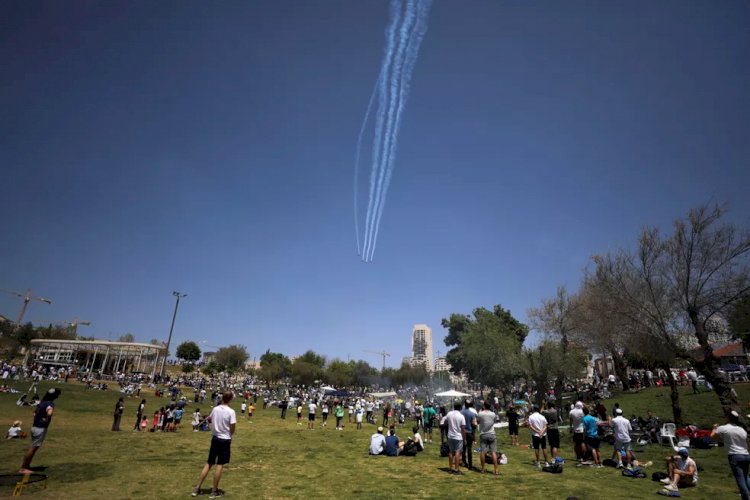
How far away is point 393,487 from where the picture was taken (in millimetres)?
9289

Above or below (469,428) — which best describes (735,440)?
above

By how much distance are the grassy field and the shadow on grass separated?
0.02 metres

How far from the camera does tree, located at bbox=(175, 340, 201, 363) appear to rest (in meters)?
115

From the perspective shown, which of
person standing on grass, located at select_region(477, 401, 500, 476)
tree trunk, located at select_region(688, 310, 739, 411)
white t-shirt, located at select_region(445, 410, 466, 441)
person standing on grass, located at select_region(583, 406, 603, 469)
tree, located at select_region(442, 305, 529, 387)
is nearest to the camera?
white t-shirt, located at select_region(445, 410, 466, 441)

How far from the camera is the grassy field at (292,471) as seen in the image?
28.5 ft

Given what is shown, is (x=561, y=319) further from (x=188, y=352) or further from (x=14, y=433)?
(x=188, y=352)

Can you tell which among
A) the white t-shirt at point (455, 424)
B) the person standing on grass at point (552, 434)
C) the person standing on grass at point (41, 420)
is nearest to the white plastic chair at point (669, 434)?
the person standing on grass at point (552, 434)

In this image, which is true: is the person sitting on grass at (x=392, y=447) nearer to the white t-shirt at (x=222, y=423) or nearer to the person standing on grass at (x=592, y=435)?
the person standing on grass at (x=592, y=435)

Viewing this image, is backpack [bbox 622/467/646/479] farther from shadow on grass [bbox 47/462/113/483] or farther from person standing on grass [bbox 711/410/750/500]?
shadow on grass [bbox 47/462/113/483]

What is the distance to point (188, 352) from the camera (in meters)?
115

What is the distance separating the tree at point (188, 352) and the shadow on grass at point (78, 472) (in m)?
117

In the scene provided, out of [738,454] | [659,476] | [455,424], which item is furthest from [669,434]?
[455,424]

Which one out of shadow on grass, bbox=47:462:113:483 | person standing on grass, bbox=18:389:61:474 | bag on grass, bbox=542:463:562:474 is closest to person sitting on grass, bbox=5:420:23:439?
shadow on grass, bbox=47:462:113:483

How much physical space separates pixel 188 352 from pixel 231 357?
3405 centimetres
